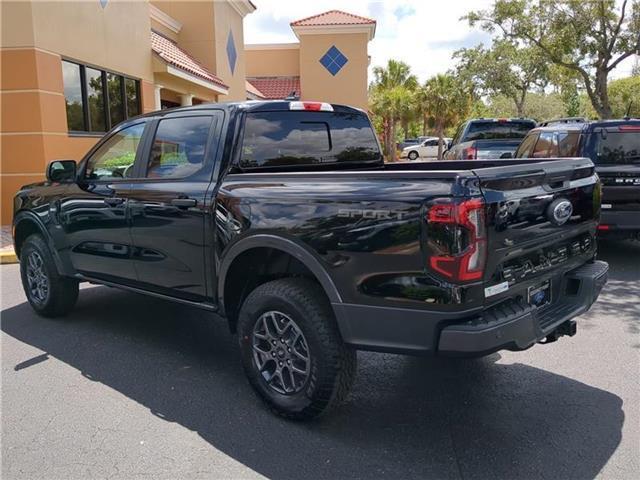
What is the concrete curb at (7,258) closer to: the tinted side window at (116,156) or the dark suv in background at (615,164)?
the tinted side window at (116,156)

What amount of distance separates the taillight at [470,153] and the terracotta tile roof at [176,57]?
25.5 ft

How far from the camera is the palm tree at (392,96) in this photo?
37.6 meters

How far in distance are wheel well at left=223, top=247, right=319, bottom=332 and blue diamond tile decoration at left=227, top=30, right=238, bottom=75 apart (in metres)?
17.8

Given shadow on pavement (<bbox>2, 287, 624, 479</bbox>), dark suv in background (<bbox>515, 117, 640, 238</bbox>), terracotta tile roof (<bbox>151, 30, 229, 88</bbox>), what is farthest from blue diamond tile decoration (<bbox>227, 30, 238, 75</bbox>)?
shadow on pavement (<bbox>2, 287, 624, 479</bbox>)

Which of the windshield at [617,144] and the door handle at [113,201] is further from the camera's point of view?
the windshield at [617,144]

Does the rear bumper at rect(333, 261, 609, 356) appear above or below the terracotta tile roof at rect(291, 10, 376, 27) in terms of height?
below

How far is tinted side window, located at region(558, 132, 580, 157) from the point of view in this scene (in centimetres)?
708

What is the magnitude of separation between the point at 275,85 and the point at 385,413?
25863 mm

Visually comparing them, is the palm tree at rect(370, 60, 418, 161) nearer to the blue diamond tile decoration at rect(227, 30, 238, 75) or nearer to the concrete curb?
the blue diamond tile decoration at rect(227, 30, 238, 75)

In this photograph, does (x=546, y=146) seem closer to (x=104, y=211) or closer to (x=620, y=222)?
(x=620, y=222)

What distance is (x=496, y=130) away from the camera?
42.9 feet

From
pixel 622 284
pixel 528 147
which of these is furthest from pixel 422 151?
pixel 622 284

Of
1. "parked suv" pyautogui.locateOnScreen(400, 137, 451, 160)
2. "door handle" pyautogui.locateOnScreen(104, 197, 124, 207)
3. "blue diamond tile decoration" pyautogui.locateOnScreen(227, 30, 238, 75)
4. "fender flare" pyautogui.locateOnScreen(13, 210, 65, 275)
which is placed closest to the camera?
"door handle" pyautogui.locateOnScreen(104, 197, 124, 207)

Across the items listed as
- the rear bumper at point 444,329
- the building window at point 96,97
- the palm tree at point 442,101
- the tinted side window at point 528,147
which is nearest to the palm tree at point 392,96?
the palm tree at point 442,101
